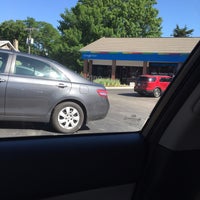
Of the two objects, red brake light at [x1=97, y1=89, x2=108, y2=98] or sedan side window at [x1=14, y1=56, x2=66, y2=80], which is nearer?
sedan side window at [x1=14, y1=56, x2=66, y2=80]

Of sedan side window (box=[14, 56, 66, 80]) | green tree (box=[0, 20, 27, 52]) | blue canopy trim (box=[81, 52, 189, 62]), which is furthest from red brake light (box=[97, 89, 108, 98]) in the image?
green tree (box=[0, 20, 27, 52])

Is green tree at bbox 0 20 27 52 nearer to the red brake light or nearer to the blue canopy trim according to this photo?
the blue canopy trim

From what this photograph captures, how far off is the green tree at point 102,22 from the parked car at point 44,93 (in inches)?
13.7

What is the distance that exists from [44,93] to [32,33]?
1.90m

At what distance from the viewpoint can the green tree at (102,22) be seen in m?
2.41

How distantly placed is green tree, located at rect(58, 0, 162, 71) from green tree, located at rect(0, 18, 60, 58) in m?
0.15

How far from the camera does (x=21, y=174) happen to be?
5.73 feet

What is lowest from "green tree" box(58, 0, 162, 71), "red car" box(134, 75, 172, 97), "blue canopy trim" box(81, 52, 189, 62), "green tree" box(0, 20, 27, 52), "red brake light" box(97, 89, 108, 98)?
"red brake light" box(97, 89, 108, 98)

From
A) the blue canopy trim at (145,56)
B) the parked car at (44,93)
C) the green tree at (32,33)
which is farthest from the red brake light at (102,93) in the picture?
the green tree at (32,33)

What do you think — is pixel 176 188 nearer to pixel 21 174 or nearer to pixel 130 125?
pixel 130 125

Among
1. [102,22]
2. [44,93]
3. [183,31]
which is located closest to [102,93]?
[44,93]

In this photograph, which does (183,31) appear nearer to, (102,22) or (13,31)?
(102,22)

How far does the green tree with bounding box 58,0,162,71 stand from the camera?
2412 mm

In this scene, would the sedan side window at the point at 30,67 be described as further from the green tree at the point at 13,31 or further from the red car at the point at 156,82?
the red car at the point at 156,82
